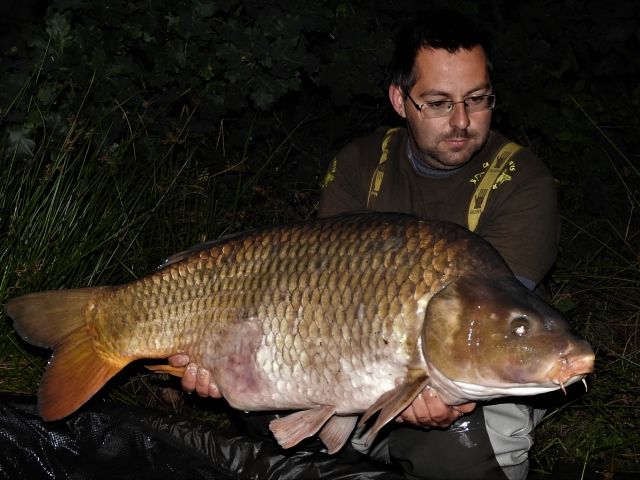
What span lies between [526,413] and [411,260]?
735 millimetres

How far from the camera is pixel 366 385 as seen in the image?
2070mm

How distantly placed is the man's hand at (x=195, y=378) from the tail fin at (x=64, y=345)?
0.15 metres

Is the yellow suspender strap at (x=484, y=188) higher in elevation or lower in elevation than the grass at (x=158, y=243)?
higher

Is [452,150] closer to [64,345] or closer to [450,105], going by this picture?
[450,105]

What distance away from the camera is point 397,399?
199 centimetres

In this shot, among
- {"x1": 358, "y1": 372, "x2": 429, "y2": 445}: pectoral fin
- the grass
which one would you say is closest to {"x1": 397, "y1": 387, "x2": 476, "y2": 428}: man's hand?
{"x1": 358, "y1": 372, "x2": 429, "y2": 445}: pectoral fin

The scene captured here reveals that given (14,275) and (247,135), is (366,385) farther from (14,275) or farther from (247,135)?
(247,135)

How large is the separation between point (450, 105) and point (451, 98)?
0.9 inches

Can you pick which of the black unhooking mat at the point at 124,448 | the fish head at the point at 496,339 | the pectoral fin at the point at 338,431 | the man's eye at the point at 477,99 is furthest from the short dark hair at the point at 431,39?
the black unhooking mat at the point at 124,448

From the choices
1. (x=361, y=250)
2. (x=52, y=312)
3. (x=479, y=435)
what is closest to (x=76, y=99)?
(x=52, y=312)

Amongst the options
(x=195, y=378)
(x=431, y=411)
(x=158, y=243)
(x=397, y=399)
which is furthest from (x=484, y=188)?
(x=158, y=243)

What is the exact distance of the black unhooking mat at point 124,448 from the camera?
242 cm

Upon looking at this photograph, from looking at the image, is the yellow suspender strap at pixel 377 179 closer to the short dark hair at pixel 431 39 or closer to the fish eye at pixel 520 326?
the short dark hair at pixel 431 39

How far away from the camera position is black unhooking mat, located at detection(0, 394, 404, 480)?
2.42 meters
